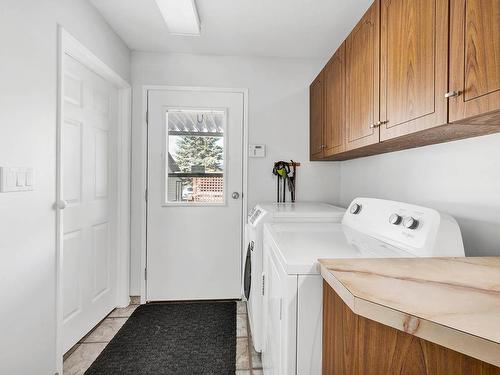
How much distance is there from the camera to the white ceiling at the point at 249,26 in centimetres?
186

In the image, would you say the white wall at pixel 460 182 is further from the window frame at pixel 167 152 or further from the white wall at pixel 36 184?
the white wall at pixel 36 184

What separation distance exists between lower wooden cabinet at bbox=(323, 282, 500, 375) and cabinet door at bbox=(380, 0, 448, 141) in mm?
702

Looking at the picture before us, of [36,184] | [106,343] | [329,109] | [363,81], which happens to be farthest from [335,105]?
[106,343]

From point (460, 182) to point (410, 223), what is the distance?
0.37m

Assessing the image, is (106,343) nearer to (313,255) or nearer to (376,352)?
(313,255)

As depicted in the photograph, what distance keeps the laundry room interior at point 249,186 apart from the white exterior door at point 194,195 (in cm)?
2

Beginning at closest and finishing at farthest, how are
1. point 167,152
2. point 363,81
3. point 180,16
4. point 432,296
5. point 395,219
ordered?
point 432,296, point 395,219, point 363,81, point 180,16, point 167,152

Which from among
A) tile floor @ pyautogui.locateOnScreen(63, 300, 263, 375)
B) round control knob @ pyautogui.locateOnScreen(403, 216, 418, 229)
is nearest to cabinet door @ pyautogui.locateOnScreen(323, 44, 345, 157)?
round control knob @ pyautogui.locateOnScreen(403, 216, 418, 229)

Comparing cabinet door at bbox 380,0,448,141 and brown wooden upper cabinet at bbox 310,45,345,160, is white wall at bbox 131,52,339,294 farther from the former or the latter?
cabinet door at bbox 380,0,448,141

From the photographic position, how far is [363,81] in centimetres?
149

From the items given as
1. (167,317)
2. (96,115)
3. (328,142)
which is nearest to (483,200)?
(328,142)

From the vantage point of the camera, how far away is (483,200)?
1161mm

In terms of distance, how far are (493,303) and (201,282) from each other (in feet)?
7.56

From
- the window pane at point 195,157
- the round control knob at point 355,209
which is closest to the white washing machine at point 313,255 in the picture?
the round control knob at point 355,209
